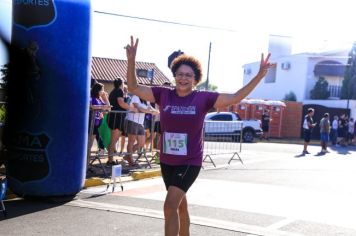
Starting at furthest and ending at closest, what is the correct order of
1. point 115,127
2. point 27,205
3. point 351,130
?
point 351,130, point 115,127, point 27,205

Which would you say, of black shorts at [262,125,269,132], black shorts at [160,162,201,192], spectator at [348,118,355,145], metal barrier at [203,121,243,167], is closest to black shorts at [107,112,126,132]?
metal barrier at [203,121,243,167]

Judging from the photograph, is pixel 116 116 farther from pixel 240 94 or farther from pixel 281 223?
pixel 240 94

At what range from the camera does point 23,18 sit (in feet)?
21.7

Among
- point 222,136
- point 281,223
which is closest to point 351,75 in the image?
point 222,136

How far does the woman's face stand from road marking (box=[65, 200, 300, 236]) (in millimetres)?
2144

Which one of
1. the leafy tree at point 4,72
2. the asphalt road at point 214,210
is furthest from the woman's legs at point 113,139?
the leafy tree at point 4,72

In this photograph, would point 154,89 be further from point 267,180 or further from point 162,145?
point 267,180

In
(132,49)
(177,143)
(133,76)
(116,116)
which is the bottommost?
(116,116)

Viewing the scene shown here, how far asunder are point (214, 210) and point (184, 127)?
283cm

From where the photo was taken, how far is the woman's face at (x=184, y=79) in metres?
4.45

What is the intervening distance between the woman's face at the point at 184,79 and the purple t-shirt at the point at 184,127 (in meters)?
0.07

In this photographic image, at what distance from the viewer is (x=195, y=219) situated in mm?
6184

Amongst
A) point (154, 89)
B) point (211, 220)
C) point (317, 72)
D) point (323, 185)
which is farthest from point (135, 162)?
point (317, 72)

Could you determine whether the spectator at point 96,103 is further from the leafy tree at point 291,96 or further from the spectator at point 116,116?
the leafy tree at point 291,96
